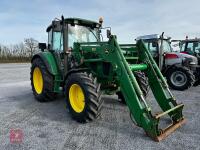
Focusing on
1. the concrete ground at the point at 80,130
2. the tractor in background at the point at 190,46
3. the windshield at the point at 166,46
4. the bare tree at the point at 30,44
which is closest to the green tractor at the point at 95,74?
the concrete ground at the point at 80,130

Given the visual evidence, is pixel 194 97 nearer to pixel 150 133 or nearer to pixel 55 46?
pixel 150 133

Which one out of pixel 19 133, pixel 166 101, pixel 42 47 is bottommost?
pixel 19 133

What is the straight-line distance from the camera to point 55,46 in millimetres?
6254

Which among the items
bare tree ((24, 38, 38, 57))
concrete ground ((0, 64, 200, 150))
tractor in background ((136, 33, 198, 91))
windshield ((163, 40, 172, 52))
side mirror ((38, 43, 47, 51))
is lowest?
concrete ground ((0, 64, 200, 150))

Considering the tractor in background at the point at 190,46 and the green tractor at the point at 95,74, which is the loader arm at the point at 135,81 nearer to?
the green tractor at the point at 95,74

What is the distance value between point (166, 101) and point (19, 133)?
2.85m

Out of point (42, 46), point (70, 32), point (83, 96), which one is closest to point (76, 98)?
point (83, 96)

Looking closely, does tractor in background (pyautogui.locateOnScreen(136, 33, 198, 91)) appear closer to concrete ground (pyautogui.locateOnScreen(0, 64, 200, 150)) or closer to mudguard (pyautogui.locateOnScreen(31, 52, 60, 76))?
concrete ground (pyautogui.locateOnScreen(0, 64, 200, 150))

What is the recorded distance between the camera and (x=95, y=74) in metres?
5.31

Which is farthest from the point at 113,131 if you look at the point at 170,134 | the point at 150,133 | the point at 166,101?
the point at 166,101

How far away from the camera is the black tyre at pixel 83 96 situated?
4426 millimetres

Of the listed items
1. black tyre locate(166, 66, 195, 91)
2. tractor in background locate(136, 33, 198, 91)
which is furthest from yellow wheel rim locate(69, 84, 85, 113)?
black tyre locate(166, 66, 195, 91)

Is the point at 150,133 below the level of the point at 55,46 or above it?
below

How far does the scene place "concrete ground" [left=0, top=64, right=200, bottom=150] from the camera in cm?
364
